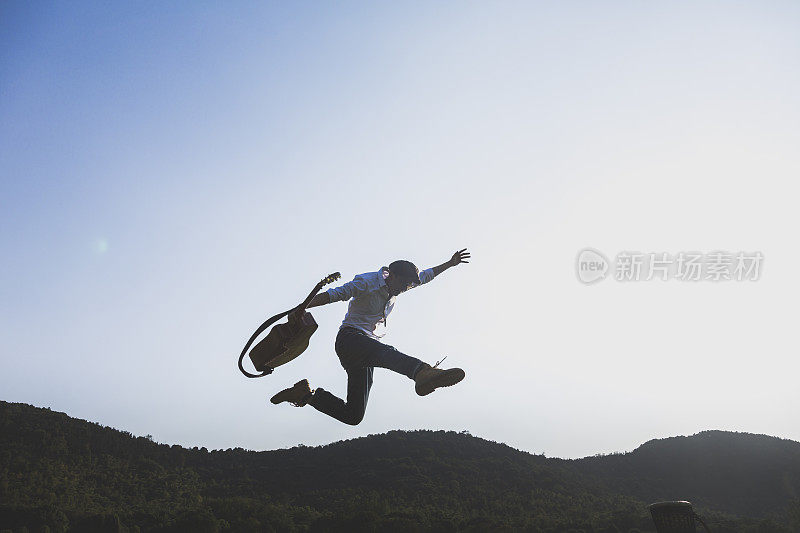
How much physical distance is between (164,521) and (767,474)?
471 ft

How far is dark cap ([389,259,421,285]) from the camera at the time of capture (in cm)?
635

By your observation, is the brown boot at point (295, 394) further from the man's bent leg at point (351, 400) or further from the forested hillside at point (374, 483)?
the forested hillside at point (374, 483)

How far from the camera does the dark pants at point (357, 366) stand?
20.0 feet

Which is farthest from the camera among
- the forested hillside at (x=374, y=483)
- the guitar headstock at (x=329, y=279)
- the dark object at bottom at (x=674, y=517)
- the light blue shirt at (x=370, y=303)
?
the forested hillside at (x=374, y=483)

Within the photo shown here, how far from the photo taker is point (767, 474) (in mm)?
136500

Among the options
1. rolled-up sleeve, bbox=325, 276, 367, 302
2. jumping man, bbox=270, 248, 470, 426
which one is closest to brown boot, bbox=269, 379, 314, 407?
jumping man, bbox=270, 248, 470, 426

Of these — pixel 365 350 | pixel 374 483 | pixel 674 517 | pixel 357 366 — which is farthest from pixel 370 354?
pixel 374 483

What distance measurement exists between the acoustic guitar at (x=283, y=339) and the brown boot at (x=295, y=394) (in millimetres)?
851

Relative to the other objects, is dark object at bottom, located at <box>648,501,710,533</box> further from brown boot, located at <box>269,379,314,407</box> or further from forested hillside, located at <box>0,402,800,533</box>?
forested hillside, located at <box>0,402,800,533</box>

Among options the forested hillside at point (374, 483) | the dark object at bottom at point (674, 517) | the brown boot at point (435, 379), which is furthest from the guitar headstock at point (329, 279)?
the forested hillside at point (374, 483)

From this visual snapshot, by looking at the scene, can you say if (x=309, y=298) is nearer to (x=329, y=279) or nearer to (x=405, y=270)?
(x=329, y=279)

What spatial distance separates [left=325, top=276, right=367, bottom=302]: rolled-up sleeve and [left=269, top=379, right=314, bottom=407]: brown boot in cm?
147

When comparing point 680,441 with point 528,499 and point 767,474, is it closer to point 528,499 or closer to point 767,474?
point 767,474

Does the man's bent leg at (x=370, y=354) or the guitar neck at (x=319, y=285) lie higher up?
the guitar neck at (x=319, y=285)
